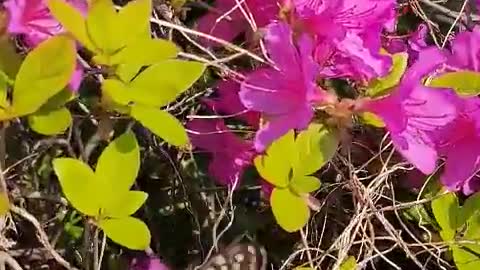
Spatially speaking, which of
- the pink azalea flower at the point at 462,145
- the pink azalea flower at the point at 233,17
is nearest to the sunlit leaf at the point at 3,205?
the pink azalea flower at the point at 233,17

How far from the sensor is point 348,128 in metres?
0.98

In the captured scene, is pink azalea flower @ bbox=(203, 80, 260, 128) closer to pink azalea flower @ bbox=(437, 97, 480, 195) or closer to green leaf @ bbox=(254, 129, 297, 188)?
green leaf @ bbox=(254, 129, 297, 188)

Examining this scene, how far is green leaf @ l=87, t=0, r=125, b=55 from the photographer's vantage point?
840 mm

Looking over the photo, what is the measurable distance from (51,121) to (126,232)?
114 millimetres

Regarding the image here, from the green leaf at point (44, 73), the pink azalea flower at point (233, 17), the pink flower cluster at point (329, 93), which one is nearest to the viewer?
the green leaf at point (44, 73)

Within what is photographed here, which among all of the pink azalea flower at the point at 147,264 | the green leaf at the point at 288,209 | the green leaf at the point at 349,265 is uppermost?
the green leaf at the point at 288,209

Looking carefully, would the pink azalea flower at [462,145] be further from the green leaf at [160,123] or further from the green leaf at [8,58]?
the green leaf at [8,58]

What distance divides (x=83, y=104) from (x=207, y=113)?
0.17m

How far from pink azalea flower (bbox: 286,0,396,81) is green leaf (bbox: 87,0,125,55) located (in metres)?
0.21

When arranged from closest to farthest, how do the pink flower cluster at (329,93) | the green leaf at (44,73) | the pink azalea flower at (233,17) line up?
the green leaf at (44,73), the pink flower cluster at (329,93), the pink azalea flower at (233,17)

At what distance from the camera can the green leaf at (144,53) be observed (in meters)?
0.87

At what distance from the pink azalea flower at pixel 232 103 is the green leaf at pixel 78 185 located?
0.20m

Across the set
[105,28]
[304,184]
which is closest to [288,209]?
[304,184]

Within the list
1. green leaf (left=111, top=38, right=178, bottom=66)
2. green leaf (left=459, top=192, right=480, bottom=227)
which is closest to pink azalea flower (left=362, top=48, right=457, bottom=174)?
green leaf (left=459, top=192, right=480, bottom=227)
